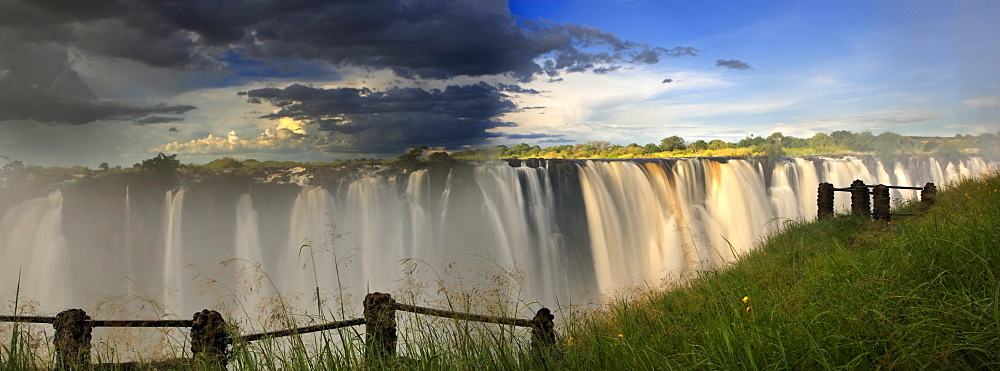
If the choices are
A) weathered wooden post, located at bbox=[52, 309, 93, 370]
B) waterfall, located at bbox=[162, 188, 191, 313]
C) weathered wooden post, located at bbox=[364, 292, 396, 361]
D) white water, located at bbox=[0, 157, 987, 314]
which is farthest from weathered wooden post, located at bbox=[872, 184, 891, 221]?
waterfall, located at bbox=[162, 188, 191, 313]

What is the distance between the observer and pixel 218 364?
148 inches

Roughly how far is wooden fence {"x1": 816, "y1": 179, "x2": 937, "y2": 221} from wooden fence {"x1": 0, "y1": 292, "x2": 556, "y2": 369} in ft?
31.5

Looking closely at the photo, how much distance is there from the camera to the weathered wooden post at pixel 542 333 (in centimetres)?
366

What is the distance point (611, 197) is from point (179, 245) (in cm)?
1333

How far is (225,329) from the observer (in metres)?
4.10

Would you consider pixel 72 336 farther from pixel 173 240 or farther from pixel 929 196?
pixel 929 196

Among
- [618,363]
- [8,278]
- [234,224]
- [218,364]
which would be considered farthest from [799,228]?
[8,278]

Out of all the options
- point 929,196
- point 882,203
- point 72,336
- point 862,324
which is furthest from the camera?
point 929,196

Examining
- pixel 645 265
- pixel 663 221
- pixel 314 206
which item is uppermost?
pixel 314 206

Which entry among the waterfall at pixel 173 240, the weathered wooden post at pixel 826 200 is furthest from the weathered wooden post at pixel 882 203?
the waterfall at pixel 173 240

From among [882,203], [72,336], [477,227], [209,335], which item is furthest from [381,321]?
[477,227]

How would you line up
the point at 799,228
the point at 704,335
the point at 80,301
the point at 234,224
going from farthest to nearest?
the point at 234,224 < the point at 80,301 < the point at 799,228 < the point at 704,335

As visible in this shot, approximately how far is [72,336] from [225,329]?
1.43 m

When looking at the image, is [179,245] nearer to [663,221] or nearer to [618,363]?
[663,221]
